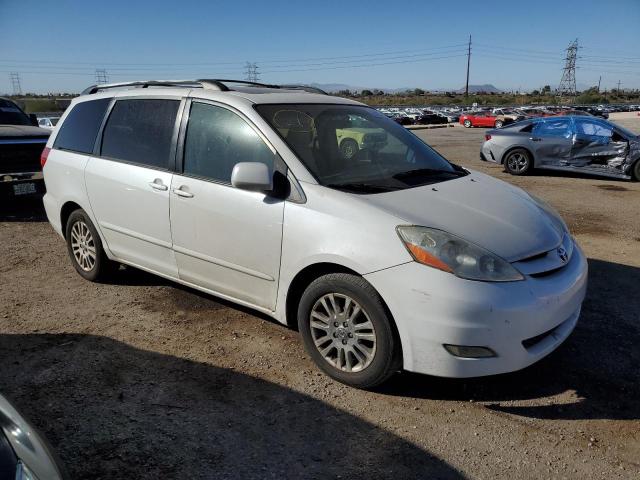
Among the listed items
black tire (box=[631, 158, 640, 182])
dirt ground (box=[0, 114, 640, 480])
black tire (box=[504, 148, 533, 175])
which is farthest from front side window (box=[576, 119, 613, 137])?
dirt ground (box=[0, 114, 640, 480])

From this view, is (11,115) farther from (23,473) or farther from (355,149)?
(23,473)

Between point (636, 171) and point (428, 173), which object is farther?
point (636, 171)

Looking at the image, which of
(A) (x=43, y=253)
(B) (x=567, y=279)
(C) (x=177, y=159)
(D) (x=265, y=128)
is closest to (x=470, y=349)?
(B) (x=567, y=279)

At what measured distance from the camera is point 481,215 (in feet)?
10.6

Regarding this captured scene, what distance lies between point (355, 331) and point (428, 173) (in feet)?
4.81

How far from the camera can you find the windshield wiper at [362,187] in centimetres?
330

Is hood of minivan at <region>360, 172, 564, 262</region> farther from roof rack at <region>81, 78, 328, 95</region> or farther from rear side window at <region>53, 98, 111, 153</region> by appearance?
rear side window at <region>53, 98, 111, 153</region>

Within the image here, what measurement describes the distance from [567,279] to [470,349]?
80cm

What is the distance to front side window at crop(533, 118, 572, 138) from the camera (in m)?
11.9

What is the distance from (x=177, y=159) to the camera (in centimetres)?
388

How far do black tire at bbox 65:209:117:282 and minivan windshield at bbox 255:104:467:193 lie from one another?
2.18 m

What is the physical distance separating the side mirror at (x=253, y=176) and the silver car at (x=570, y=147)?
10564 millimetres

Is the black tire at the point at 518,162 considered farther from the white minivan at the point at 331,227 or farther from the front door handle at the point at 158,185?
the front door handle at the point at 158,185

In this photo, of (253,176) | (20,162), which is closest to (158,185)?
(253,176)
